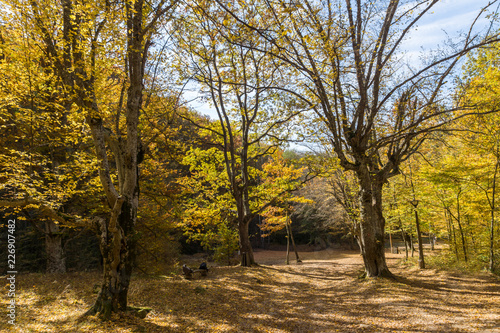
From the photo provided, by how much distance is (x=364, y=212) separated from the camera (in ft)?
28.9

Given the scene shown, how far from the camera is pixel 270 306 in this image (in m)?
7.02

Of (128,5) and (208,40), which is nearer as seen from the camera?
(128,5)

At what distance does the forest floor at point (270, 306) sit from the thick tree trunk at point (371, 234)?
1.52 ft

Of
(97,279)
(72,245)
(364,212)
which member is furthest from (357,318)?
(72,245)

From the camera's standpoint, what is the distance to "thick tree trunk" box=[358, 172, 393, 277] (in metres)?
8.61

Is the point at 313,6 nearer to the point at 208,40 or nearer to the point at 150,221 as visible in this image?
the point at 208,40

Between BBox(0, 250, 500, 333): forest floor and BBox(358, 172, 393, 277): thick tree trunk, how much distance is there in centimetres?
46

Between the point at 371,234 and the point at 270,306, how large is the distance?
4.09 meters

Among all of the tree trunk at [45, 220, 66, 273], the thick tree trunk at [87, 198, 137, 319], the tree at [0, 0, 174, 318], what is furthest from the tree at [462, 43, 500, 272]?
the tree trunk at [45, 220, 66, 273]

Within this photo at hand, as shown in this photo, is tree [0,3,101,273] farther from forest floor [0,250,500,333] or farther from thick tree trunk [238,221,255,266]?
thick tree trunk [238,221,255,266]

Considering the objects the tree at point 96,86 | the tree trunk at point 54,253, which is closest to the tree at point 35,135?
the tree trunk at point 54,253

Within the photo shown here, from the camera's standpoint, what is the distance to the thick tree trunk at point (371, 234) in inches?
339

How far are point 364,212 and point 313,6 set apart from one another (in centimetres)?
684

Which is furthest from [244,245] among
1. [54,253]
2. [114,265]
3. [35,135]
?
[35,135]
